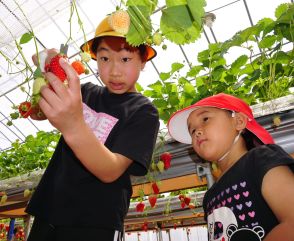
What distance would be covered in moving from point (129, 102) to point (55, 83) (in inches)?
26.5

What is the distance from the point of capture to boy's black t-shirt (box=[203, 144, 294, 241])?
3.43ft

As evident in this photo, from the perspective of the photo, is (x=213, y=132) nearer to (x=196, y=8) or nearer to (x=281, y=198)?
(x=281, y=198)

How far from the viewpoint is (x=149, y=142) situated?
3.44ft

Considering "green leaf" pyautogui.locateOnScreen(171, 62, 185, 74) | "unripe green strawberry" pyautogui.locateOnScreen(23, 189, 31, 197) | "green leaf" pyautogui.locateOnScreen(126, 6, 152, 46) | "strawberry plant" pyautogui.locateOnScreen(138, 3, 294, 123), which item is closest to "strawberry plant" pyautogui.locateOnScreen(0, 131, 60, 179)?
"unripe green strawberry" pyautogui.locateOnScreen(23, 189, 31, 197)

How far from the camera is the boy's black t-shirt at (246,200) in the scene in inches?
41.1

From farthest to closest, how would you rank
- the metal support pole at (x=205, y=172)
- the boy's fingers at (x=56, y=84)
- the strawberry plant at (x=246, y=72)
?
the metal support pole at (x=205, y=172), the strawberry plant at (x=246, y=72), the boy's fingers at (x=56, y=84)

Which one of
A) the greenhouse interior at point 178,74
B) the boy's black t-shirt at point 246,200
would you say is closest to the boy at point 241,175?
the boy's black t-shirt at point 246,200

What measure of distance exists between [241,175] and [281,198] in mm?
224

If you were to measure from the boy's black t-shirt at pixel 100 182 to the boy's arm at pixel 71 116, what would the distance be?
232 millimetres

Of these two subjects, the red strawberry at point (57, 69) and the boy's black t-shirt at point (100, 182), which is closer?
the red strawberry at point (57, 69)

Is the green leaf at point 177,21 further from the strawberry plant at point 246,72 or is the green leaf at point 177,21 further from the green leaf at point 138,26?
the strawberry plant at point 246,72

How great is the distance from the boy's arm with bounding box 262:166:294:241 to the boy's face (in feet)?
1.99

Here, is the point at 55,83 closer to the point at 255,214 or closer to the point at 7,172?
the point at 255,214

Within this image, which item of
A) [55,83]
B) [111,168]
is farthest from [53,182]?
[55,83]
